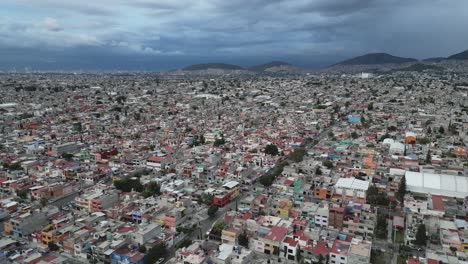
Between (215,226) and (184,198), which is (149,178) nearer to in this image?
(184,198)

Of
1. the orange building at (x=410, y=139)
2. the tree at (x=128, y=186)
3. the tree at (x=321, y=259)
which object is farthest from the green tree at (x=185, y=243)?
the orange building at (x=410, y=139)

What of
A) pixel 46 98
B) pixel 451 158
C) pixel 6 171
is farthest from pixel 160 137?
pixel 46 98

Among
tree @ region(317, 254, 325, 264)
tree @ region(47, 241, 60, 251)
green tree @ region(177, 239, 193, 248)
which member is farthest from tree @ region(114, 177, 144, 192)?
tree @ region(317, 254, 325, 264)

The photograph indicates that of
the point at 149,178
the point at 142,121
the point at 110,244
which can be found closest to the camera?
the point at 110,244

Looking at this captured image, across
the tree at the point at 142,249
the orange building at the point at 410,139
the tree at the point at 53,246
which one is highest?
the orange building at the point at 410,139

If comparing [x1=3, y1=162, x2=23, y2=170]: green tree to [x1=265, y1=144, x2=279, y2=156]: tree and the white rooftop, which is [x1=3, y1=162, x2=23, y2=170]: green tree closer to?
[x1=265, y1=144, x2=279, y2=156]: tree

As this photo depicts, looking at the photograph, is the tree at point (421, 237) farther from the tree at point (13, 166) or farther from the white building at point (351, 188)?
the tree at point (13, 166)

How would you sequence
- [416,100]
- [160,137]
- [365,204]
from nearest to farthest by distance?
[365,204]
[160,137]
[416,100]
